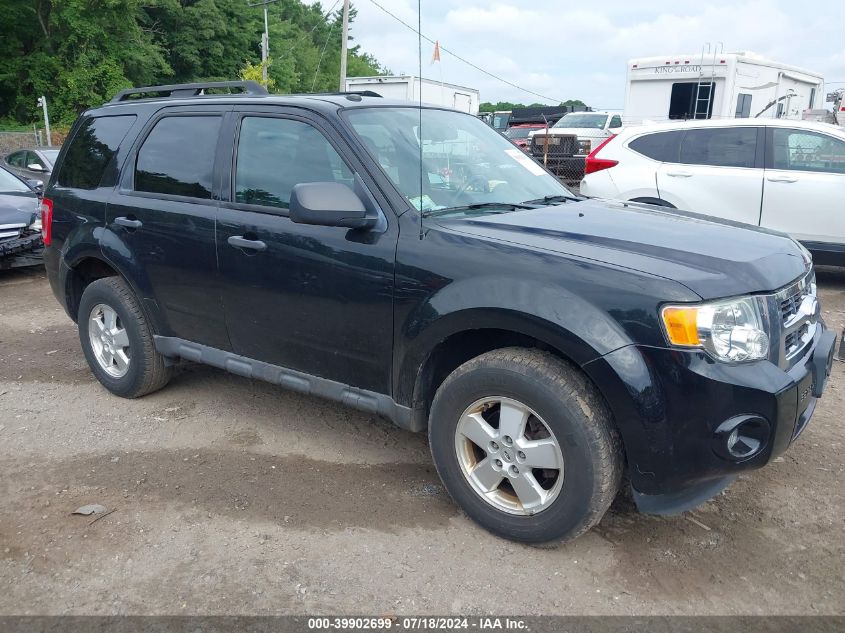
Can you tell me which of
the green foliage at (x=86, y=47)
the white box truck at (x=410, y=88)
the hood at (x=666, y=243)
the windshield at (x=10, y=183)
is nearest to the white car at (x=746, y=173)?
the hood at (x=666, y=243)

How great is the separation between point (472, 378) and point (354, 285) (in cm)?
73

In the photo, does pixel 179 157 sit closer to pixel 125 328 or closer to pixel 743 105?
pixel 125 328

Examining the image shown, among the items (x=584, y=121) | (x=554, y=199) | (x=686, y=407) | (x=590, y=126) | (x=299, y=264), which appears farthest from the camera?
(x=584, y=121)

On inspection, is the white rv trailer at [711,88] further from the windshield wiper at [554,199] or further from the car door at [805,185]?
the windshield wiper at [554,199]

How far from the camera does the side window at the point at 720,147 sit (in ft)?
24.2

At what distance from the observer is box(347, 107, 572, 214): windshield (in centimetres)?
337

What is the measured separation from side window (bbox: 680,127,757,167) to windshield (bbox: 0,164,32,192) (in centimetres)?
821

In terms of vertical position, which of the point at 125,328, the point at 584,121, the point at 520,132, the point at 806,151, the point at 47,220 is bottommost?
the point at 125,328

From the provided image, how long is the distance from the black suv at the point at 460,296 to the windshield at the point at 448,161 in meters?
0.02

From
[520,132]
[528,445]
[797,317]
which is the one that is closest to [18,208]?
[528,445]

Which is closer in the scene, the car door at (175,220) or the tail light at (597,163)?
the car door at (175,220)

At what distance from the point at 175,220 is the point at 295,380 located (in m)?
1.18

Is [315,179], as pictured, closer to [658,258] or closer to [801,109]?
[658,258]

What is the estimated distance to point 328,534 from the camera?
312 cm
